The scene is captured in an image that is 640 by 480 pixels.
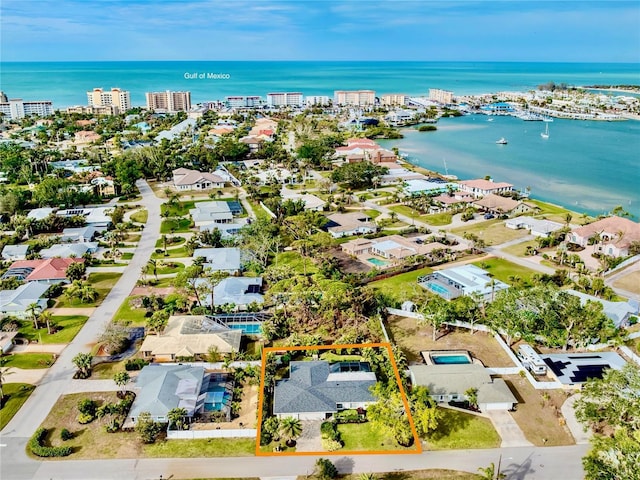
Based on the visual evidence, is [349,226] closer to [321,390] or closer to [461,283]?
[461,283]

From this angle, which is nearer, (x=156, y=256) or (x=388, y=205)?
(x=156, y=256)

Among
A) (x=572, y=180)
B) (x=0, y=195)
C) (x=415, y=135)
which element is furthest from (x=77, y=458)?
(x=415, y=135)

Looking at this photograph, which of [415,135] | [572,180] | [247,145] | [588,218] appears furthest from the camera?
[415,135]

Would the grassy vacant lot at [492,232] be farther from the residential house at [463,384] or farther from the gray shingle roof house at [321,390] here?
the gray shingle roof house at [321,390]

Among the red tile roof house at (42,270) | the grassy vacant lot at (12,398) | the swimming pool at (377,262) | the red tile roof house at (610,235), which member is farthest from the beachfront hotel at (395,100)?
the grassy vacant lot at (12,398)

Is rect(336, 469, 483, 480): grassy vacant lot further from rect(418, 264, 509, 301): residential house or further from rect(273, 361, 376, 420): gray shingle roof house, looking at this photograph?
rect(418, 264, 509, 301): residential house

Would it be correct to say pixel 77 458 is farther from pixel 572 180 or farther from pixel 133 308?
pixel 572 180

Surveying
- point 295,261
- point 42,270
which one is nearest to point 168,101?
point 42,270
